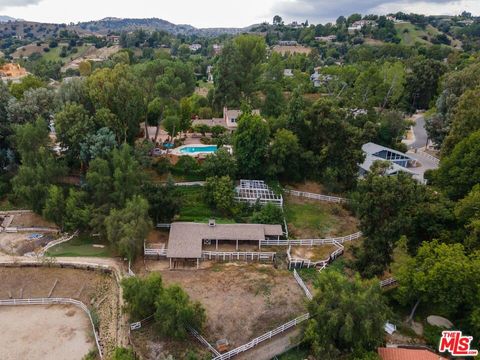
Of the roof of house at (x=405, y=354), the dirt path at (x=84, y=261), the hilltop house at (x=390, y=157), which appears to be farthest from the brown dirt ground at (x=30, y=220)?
the hilltop house at (x=390, y=157)

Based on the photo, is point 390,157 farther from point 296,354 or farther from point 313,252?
point 296,354

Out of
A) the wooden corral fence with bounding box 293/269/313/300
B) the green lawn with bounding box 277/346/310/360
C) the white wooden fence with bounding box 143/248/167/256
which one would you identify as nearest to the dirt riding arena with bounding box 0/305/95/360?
the white wooden fence with bounding box 143/248/167/256

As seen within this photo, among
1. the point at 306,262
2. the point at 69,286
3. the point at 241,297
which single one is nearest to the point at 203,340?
the point at 241,297

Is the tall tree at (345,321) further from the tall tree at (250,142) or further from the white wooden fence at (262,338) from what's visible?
the tall tree at (250,142)

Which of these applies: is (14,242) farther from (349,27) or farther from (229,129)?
(349,27)

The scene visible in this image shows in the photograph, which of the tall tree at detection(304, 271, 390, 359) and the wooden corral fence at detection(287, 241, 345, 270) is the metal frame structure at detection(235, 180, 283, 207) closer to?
the wooden corral fence at detection(287, 241, 345, 270)

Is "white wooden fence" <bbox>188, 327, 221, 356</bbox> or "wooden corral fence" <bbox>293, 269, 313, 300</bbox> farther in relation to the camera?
"wooden corral fence" <bbox>293, 269, 313, 300</bbox>

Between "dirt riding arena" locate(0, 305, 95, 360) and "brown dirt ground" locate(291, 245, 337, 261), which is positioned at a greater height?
"brown dirt ground" locate(291, 245, 337, 261)

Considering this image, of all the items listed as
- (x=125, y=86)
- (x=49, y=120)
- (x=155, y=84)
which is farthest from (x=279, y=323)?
(x=49, y=120)
